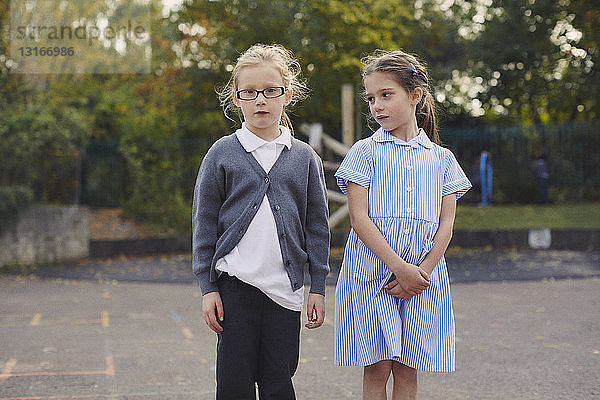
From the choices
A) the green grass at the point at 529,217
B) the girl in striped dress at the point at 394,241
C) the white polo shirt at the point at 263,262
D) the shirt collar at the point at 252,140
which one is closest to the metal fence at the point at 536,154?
the green grass at the point at 529,217

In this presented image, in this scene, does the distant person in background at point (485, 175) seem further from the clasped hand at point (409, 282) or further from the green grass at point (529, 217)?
the clasped hand at point (409, 282)

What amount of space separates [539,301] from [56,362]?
15.2 feet

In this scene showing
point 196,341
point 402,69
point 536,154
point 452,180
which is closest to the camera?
point 402,69

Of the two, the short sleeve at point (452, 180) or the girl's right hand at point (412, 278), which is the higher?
the short sleeve at point (452, 180)

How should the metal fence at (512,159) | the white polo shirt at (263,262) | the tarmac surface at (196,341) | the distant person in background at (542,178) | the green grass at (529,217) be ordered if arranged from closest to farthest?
the white polo shirt at (263,262) < the tarmac surface at (196,341) < the green grass at (529,217) < the metal fence at (512,159) < the distant person in background at (542,178)

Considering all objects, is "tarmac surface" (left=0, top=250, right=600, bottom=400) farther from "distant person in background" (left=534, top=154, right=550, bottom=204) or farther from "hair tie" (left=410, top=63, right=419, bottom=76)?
"distant person in background" (left=534, top=154, right=550, bottom=204)

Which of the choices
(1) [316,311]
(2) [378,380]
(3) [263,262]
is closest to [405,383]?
(2) [378,380]

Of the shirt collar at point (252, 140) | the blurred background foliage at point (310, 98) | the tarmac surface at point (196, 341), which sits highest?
the blurred background foliage at point (310, 98)

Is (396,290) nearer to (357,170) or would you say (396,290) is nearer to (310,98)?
(357,170)

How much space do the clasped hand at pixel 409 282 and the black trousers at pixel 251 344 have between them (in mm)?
406

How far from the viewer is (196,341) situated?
5820mm

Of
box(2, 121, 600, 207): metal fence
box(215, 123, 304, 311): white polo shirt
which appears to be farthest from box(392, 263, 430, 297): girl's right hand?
box(2, 121, 600, 207): metal fence

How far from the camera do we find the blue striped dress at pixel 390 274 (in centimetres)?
301

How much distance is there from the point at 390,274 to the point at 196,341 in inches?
123
